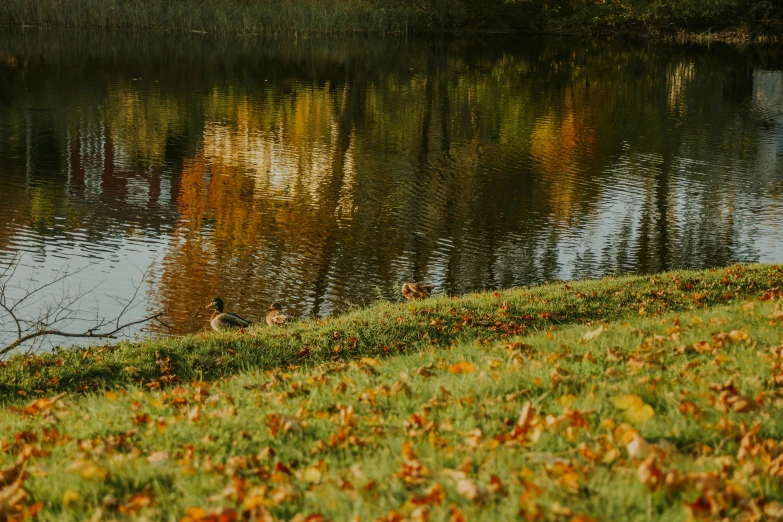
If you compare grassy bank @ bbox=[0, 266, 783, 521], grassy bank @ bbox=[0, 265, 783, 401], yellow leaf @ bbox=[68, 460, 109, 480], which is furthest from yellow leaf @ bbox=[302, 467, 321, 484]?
grassy bank @ bbox=[0, 265, 783, 401]

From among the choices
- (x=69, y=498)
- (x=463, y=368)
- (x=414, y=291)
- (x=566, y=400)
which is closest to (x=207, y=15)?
(x=414, y=291)

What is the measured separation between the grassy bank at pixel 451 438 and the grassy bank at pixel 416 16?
53479 mm

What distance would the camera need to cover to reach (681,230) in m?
20.5

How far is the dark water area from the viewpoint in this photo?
1730 cm

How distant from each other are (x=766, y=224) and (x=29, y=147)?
1980cm

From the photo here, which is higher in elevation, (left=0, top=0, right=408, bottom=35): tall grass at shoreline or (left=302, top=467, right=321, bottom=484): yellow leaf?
(left=0, top=0, right=408, bottom=35): tall grass at shoreline

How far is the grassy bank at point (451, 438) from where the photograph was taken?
4.27m

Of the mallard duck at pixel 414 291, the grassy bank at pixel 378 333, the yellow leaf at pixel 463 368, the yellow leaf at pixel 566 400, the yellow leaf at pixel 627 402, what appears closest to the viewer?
the yellow leaf at pixel 627 402

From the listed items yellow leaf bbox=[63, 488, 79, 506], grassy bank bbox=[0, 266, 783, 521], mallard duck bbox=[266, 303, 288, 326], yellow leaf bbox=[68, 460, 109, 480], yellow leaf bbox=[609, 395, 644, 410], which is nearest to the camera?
grassy bank bbox=[0, 266, 783, 521]

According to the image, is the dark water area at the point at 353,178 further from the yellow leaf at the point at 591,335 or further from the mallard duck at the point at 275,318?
the yellow leaf at the point at 591,335

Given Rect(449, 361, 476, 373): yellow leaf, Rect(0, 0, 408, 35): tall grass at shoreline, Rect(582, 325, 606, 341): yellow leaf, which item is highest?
Rect(0, 0, 408, 35): tall grass at shoreline

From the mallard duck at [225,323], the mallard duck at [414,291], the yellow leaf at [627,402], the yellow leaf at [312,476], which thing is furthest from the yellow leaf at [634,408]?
the mallard duck at [414,291]

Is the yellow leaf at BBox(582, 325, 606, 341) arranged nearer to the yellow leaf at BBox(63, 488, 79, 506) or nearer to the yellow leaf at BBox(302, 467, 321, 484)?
the yellow leaf at BBox(302, 467, 321, 484)

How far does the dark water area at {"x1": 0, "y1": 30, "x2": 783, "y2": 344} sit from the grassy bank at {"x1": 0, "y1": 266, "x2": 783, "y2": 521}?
7570mm
